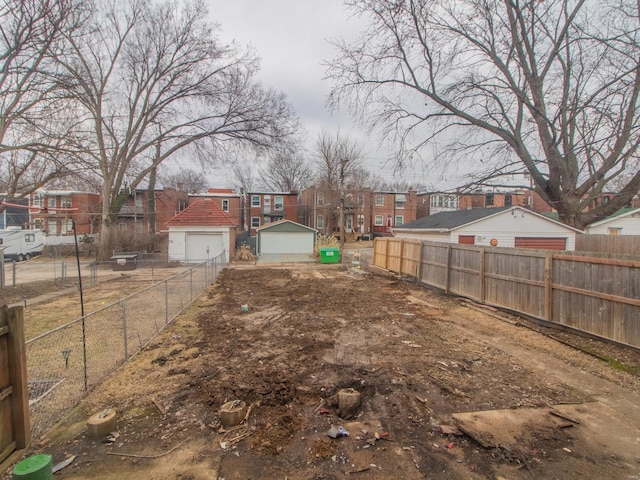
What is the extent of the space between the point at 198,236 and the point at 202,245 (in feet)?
2.30

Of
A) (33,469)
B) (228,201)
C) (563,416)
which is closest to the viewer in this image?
(33,469)

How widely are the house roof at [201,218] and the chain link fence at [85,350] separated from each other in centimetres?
1437

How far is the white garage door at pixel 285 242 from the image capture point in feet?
93.6

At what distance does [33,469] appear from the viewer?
208cm

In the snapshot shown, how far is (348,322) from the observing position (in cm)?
820

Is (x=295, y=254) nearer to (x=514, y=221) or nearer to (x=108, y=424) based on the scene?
(x=514, y=221)

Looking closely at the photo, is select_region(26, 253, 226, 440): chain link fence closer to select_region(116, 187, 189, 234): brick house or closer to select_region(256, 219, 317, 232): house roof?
select_region(256, 219, 317, 232): house roof

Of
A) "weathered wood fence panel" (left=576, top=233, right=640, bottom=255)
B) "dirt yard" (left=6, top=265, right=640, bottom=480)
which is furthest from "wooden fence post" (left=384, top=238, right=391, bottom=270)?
"weathered wood fence panel" (left=576, top=233, right=640, bottom=255)

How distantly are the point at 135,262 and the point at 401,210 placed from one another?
33.7 meters

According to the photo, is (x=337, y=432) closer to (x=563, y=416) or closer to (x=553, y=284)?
(x=563, y=416)

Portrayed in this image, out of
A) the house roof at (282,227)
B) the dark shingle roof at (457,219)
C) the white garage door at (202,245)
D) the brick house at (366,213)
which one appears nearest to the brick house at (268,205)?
the brick house at (366,213)

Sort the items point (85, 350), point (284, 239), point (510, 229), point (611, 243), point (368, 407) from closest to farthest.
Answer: point (368, 407)
point (85, 350)
point (611, 243)
point (510, 229)
point (284, 239)

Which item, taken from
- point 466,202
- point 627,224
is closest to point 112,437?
point 627,224

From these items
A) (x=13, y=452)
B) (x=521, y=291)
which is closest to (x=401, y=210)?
(x=521, y=291)
